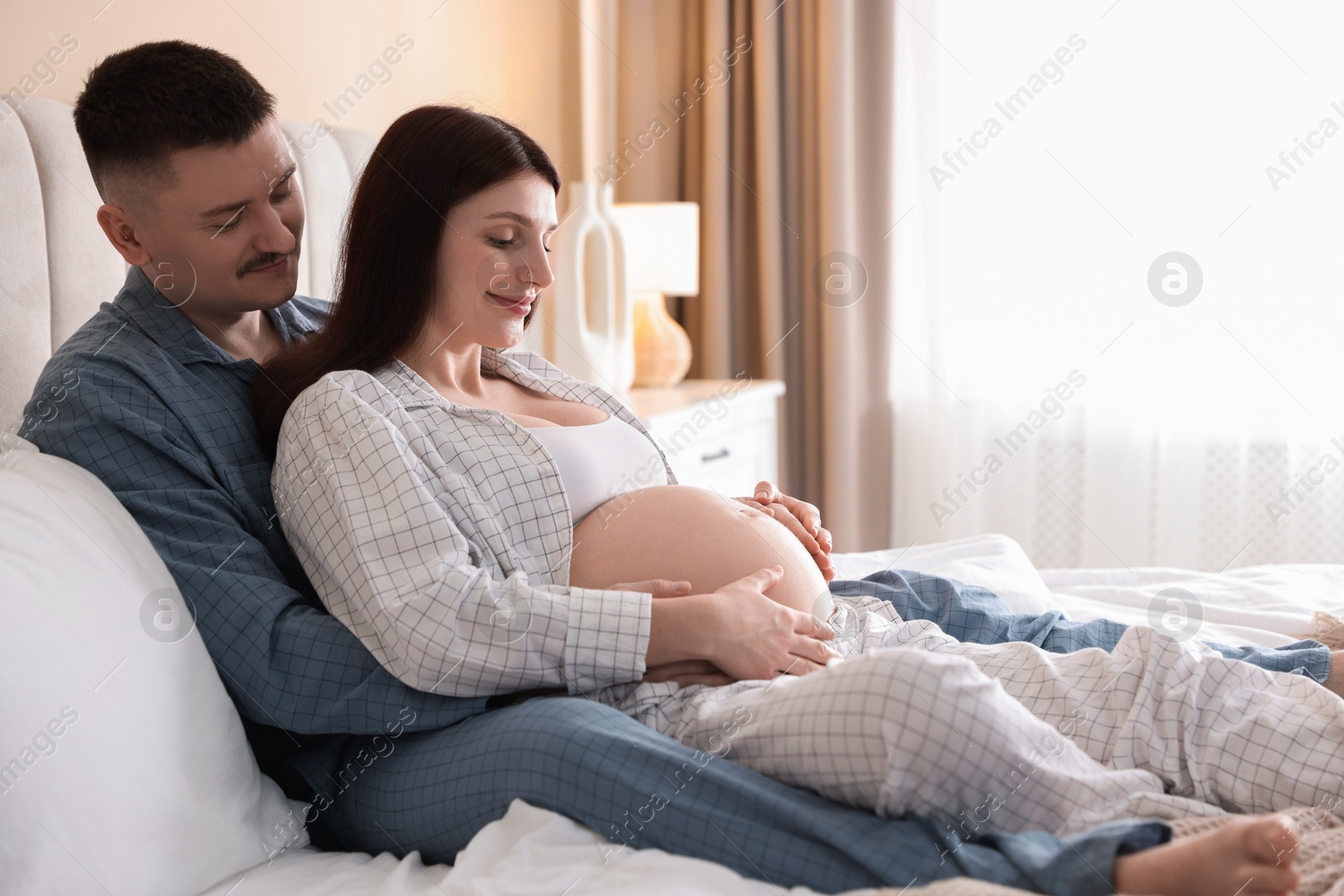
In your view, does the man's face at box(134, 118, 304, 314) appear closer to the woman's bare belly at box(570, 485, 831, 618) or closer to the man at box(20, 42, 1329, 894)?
the man at box(20, 42, 1329, 894)

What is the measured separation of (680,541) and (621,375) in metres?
1.59

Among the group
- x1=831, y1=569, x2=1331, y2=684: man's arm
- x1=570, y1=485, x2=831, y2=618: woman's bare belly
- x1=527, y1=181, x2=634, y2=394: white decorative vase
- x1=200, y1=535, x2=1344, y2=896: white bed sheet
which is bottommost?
x1=200, y1=535, x2=1344, y2=896: white bed sheet

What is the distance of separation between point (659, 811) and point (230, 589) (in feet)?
1.63

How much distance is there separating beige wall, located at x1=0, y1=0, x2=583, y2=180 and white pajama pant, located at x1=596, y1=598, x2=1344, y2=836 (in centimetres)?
123

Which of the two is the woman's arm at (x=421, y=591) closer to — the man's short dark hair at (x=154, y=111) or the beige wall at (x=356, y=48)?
the man's short dark hair at (x=154, y=111)

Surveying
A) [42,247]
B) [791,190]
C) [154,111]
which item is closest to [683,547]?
[154,111]

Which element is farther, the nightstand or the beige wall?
the nightstand

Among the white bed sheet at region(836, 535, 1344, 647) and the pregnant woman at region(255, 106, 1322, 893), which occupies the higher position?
the pregnant woman at region(255, 106, 1322, 893)

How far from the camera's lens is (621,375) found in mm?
2818

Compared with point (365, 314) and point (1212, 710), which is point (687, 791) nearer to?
point (1212, 710)

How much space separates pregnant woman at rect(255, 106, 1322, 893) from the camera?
890mm

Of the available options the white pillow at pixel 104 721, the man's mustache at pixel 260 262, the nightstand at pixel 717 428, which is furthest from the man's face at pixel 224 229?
the nightstand at pixel 717 428

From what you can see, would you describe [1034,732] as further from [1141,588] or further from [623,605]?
[1141,588]

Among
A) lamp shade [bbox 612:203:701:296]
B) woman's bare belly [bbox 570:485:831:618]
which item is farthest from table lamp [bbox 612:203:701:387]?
woman's bare belly [bbox 570:485:831:618]
